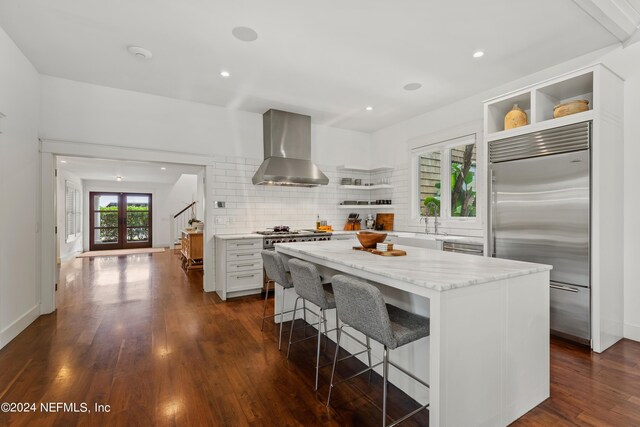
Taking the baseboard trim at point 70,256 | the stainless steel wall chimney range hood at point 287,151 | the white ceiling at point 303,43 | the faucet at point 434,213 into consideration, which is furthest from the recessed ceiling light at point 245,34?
the baseboard trim at point 70,256

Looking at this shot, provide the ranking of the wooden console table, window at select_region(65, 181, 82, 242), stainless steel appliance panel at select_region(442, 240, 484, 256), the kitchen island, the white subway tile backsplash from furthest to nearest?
window at select_region(65, 181, 82, 242) → the wooden console table → the white subway tile backsplash → stainless steel appliance panel at select_region(442, 240, 484, 256) → the kitchen island

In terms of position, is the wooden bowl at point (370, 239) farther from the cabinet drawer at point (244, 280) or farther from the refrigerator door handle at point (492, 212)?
the cabinet drawer at point (244, 280)

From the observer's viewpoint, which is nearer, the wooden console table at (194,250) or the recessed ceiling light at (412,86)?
the recessed ceiling light at (412,86)

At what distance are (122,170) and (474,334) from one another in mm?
9060

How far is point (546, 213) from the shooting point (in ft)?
9.37

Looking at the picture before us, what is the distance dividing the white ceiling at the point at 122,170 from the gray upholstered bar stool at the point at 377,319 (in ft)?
17.7

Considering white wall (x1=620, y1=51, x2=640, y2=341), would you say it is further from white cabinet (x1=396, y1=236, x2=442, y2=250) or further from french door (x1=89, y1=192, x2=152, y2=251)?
french door (x1=89, y1=192, x2=152, y2=251)

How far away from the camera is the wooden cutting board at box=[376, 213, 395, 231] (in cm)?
546

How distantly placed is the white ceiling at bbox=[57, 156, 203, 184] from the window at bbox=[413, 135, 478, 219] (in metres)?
4.41

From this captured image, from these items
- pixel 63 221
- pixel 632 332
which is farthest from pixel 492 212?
pixel 63 221

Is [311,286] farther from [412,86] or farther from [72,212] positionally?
[72,212]

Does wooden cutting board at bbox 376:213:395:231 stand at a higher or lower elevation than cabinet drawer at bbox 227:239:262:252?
higher

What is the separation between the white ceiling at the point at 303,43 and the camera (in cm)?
239

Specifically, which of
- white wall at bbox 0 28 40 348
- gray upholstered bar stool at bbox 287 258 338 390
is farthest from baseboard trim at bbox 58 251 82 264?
gray upholstered bar stool at bbox 287 258 338 390
